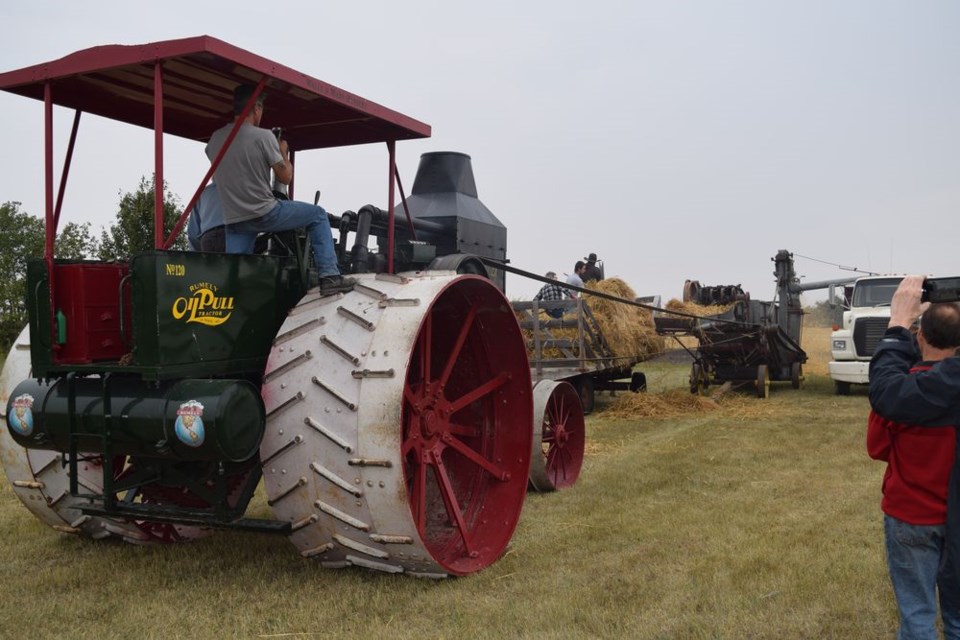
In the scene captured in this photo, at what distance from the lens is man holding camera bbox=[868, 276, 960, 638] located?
2732mm

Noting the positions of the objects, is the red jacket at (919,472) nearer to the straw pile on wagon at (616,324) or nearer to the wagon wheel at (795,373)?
the straw pile on wagon at (616,324)

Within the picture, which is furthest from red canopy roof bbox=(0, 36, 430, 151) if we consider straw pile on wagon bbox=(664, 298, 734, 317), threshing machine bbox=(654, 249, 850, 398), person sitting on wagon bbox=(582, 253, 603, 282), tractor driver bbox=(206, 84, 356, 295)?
straw pile on wagon bbox=(664, 298, 734, 317)

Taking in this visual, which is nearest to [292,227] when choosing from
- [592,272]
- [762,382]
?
[592,272]

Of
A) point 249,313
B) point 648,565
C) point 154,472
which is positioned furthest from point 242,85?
point 648,565

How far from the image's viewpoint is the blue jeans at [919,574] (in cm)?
280

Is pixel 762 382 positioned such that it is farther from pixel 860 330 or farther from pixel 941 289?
pixel 941 289

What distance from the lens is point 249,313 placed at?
13.1 ft

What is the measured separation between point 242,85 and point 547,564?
2.93 m

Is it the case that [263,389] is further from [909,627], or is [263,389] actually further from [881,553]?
[881,553]

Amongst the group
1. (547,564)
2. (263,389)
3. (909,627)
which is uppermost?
(263,389)

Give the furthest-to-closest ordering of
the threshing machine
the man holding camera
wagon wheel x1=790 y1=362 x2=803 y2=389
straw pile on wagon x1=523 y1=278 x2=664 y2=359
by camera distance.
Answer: wagon wheel x1=790 y1=362 x2=803 y2=389
the threshing machine
straw pile on wagon x1=523 y1=278 x2=664 y2=359
the man holding camera

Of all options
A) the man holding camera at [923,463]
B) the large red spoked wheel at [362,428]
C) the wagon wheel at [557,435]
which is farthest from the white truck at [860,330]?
the man holding camera at [923,463]

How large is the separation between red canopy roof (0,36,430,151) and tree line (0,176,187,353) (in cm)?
53

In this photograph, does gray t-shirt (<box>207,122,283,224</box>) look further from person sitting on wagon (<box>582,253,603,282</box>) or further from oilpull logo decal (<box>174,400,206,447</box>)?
person sitting on wagon (<box>582,253,603,282</box>)
